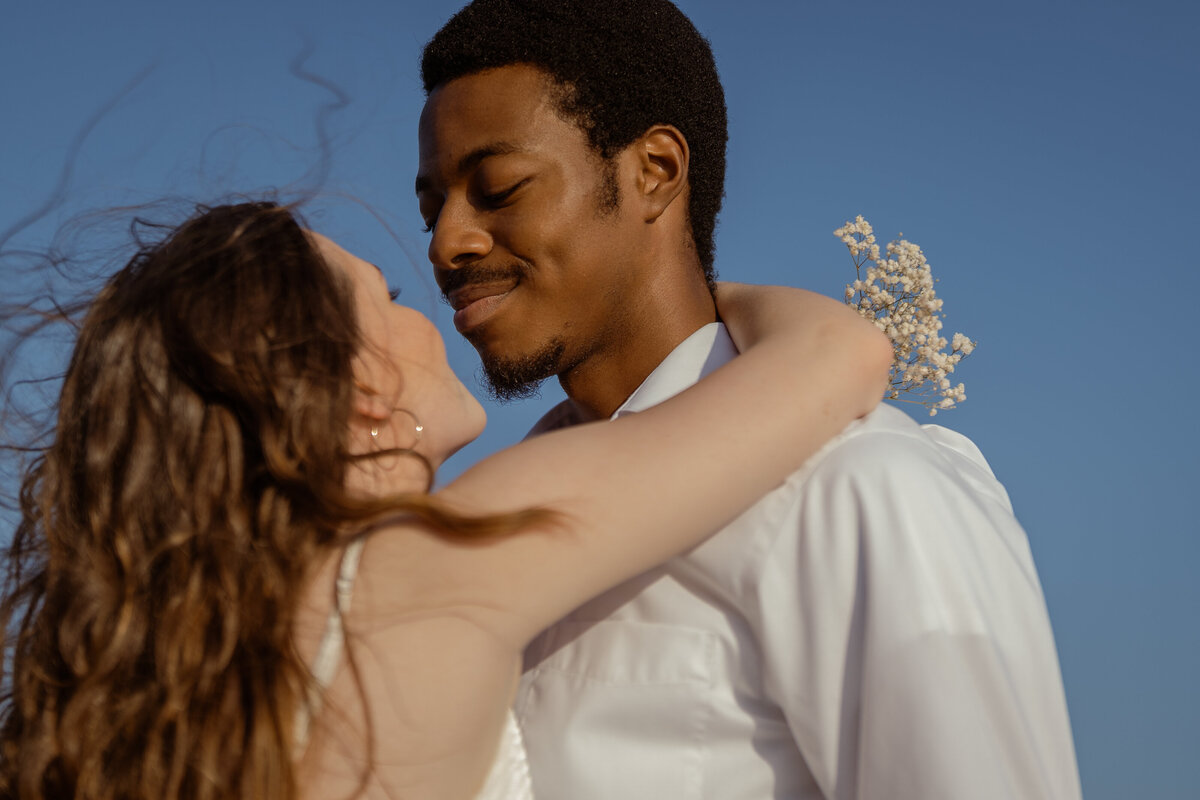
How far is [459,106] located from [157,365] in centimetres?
141

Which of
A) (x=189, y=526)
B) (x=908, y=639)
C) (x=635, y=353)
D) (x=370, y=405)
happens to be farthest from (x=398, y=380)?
(x=908, y=639)

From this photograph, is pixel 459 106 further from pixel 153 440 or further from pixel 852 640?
pixel 852 640

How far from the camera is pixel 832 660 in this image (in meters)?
1.89

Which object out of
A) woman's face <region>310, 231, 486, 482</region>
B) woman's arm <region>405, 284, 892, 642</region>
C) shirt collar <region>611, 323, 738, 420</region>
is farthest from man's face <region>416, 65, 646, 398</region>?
woman's arm <region>405, 284, 892, 642</region>

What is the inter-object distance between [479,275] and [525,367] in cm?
29

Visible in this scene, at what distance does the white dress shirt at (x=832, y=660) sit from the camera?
178 cm

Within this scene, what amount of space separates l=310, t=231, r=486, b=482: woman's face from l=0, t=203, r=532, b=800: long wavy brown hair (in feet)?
0.36

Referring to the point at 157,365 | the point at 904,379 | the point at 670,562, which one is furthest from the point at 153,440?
the point at 904,379

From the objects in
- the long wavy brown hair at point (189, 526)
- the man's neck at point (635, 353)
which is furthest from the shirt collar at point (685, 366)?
the long wavy brown hair at point (189, 526)

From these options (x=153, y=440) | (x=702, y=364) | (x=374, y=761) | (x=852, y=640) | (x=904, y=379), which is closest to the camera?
(x=374, y=761)

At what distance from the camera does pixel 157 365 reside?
71.2 inches

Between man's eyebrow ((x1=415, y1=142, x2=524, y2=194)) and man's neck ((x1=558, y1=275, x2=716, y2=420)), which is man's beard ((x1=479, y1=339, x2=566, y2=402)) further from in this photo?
man's eyebrow ((x1=415, y1=142, x2=524, y2=194))

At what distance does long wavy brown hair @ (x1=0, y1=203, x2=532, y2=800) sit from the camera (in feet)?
5.54

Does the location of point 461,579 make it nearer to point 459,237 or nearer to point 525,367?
point 525,367
